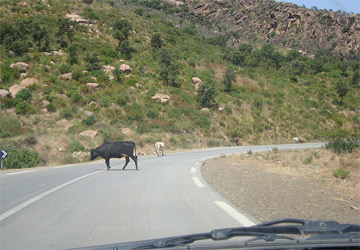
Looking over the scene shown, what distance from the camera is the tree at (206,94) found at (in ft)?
146

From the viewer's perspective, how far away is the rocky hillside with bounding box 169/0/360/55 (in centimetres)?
9788

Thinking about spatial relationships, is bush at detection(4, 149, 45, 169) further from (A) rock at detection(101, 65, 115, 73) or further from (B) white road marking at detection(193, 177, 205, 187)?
(A) rock at detection(101, 65, 115, 73)

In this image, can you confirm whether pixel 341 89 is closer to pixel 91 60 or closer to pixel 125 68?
pixel 125 68

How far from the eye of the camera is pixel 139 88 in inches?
1704

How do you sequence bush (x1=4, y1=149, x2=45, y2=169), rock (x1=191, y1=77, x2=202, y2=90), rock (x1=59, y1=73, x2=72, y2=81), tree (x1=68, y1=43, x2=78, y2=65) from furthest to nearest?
rock (x1=191, y1=77, x2=202, y2=90) < tree (x1=68, y1=43, x2=78, y2=65) < rock (x1=59, y1=73, x2=72, y2=81) < bush (x1=4, y1=149, x2=45, y2=169)

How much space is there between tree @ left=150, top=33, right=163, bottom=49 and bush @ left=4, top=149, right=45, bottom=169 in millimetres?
39662

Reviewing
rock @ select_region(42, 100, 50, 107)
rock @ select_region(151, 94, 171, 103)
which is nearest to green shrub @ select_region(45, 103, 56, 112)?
rock @ select_region(42, 100, 50, 107)

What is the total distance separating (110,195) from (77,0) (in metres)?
66.8

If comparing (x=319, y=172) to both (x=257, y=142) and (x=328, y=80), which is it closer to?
(x=257, y=142)

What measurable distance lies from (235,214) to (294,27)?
107570mm

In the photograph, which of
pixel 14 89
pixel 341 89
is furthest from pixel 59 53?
pixel 341 89

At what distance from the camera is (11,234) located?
4820mm

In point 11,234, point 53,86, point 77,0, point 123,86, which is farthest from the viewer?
point 77,0

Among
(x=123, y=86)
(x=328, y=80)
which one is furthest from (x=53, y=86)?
(x=328, y=80)
